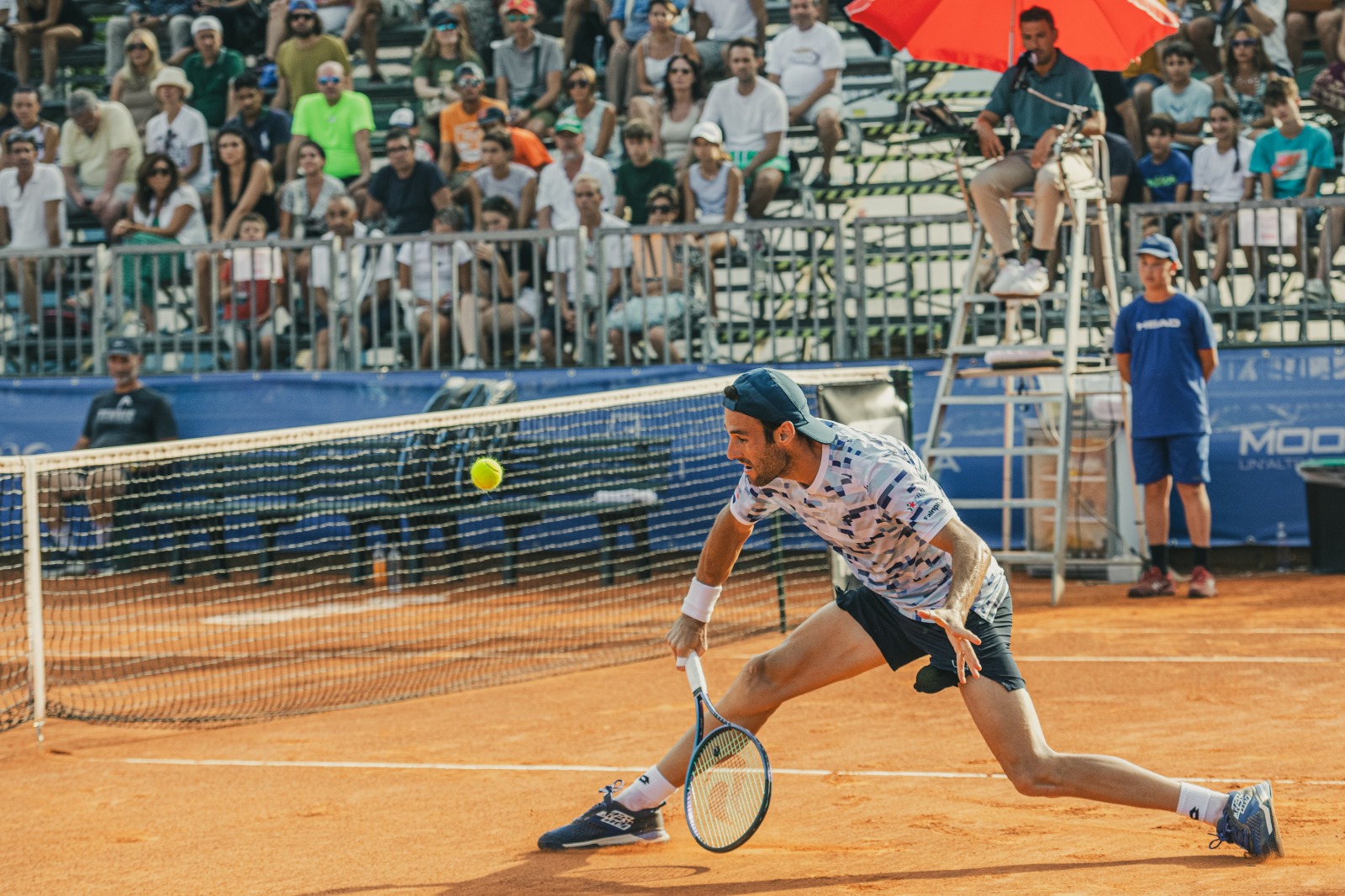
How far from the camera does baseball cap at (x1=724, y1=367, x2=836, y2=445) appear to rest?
4.97 metres

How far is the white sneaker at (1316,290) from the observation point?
12555 mm

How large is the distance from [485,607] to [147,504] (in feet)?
11.0

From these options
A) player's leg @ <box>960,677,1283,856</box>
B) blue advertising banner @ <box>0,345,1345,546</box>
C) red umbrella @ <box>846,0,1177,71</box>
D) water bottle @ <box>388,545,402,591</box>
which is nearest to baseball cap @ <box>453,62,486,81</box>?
blue advertising banner @ <box>0,345,1345,546</box>

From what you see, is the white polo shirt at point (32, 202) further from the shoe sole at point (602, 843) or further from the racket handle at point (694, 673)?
the racket handle at point (694, 673)

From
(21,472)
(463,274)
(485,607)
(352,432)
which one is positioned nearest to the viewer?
(21,472)

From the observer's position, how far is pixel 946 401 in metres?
11.5

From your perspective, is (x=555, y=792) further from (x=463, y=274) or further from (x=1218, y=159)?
(x=1218, y=159)

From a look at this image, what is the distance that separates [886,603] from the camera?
546cm

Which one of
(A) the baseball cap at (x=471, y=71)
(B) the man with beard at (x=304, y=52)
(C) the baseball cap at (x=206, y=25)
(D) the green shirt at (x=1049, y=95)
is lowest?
(D) the green shirt at (x=1049, y=95)

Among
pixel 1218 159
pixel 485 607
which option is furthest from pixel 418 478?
pixel 1218 159

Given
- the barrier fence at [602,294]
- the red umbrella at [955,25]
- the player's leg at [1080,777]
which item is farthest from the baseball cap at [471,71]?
the player's leg at [1080,777]

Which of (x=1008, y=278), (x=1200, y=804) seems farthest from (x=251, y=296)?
(x=1200, y=804)

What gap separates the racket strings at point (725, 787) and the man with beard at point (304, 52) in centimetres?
1354

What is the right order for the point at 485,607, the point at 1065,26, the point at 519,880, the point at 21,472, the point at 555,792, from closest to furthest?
1. the point at 519,880
2. the point at 555,792
3. the point at 21,472
4. the point at 1065,26
5. the point at 485,607
